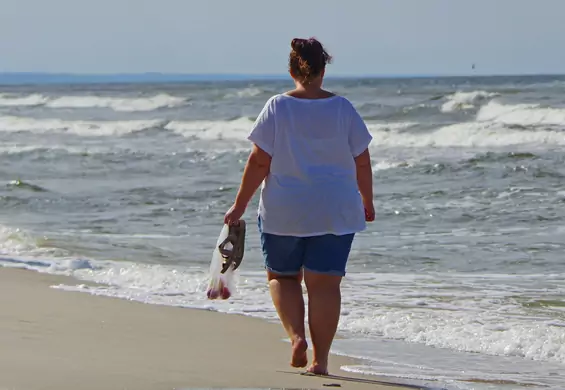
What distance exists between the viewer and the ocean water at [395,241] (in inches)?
229

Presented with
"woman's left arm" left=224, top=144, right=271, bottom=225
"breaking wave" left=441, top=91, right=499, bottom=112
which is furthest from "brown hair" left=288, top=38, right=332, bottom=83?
"breaking wave" left=441, top=91, right=499, bottom=112

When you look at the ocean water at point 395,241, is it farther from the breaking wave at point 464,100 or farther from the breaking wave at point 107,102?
the breaking wave at point 107,102

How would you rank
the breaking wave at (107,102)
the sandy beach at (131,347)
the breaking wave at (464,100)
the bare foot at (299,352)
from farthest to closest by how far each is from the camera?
1. the breaking wave at (107,102)
2. the breaking wave at (464,100)
3. the bare foot at (299,352)
4. the sandy beach at (131,347)

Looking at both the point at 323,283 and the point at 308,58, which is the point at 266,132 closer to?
the point at 308,58

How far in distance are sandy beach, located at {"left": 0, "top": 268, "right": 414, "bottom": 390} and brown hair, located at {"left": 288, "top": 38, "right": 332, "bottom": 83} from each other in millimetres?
1265

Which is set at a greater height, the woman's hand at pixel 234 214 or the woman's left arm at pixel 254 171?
the woman's left arm at pixel 254 171

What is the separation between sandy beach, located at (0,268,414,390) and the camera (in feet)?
14.1

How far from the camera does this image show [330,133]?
14.3 ft

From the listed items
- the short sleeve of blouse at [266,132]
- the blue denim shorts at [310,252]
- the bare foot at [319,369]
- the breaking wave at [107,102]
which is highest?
the short sleeve of blouse at [266,132]

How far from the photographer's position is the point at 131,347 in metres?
5.17

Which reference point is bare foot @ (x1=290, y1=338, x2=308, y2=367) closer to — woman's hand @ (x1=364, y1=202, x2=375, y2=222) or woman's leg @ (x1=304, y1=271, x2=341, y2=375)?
woman's leg @ (x1=304, y1=271, x2=341, y2=375)

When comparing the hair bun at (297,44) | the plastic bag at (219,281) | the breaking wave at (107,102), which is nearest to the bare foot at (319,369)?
the plastic bag at (219,281)

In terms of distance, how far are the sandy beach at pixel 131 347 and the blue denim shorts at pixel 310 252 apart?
0.48 meters

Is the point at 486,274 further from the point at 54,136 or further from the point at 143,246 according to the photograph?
the point at 54,136
